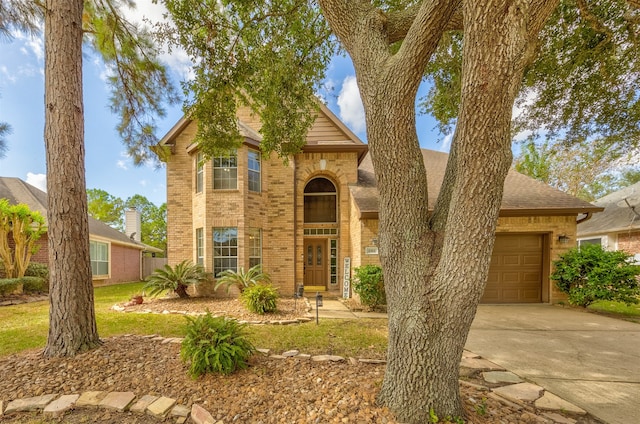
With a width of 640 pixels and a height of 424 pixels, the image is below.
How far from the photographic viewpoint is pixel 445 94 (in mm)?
5898

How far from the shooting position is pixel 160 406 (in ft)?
8.58

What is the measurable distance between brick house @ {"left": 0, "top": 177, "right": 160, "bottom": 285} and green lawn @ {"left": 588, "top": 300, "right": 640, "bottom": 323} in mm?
18217

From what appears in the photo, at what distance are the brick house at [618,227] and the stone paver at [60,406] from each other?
17.2 meters

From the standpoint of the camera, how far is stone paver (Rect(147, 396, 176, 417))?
2.55 metres

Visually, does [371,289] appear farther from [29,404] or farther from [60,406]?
[29,404]

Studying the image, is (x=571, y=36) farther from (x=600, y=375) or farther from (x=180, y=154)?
(x=180, y=154)

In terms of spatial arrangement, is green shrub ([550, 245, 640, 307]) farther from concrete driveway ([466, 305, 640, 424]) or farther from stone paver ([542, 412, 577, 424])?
stone paver ([542, 412, 577, 424])

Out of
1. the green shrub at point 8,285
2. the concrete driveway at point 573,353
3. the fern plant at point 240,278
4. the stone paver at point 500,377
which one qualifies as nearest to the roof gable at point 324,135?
the fern plant at point 240,278

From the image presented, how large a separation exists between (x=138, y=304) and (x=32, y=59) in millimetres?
6163

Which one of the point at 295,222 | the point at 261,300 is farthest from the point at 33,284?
the point at 295,222

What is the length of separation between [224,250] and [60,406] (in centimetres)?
615

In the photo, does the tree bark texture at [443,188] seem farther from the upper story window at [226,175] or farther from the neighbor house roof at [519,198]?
the upper story window at [226,175]

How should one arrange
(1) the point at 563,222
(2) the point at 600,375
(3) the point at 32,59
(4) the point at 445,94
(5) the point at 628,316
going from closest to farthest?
(2) the point at 600,375
(3) the point at 32,59
(4) the point at 445,94
(5) the point at 628,316
(1) the point at 563,222

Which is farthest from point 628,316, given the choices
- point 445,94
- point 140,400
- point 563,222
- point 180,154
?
point 180,154
